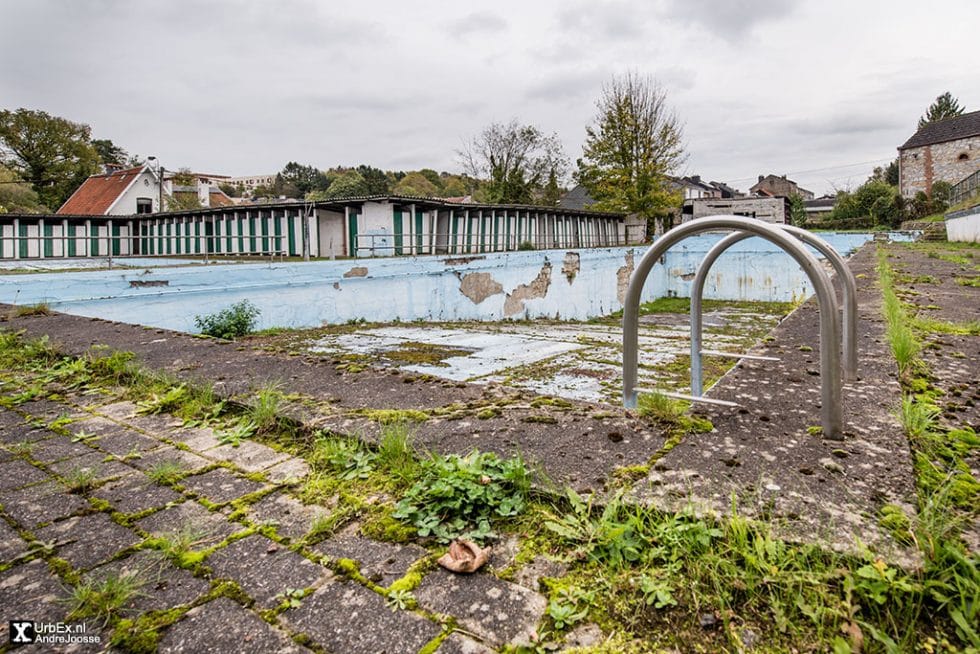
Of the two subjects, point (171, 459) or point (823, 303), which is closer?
point (823, 303)

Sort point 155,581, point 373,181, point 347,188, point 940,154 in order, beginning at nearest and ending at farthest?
point 155,581
point 347,188
point 940,154
point 373,181

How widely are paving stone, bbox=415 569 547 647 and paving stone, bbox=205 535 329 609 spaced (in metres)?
0.27

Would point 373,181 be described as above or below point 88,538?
above

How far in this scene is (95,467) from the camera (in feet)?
6.07

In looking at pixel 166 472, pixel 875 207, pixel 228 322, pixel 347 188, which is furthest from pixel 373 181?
pixel 166 472

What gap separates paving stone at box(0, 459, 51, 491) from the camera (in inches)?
68.5

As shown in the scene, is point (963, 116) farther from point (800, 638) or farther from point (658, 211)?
point (800, 638)

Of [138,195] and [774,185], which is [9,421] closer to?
[138,195]

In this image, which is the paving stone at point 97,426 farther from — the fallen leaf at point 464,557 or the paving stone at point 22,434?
the fallen leaf at point 464,557

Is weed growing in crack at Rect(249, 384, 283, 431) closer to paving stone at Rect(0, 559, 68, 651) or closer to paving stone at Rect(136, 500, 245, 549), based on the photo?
paving stone at Rect(136, 500, 245, 549)

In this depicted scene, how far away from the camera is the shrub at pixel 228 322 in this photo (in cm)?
679

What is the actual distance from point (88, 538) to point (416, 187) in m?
58.0

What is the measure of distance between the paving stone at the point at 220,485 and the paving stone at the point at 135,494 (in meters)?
0.06

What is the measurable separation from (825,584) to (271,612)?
1.08 meters
